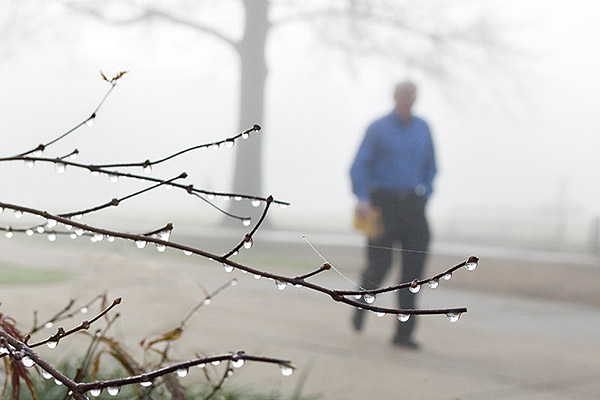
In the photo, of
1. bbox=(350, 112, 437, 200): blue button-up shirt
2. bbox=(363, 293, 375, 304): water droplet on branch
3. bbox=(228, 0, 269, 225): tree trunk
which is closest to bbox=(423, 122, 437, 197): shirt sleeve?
bbox=(350, 112, 437, 200): blue button-up shirt

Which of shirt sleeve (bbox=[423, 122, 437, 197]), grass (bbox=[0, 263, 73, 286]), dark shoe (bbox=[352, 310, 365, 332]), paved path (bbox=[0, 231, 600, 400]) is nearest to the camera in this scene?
paved path (bbox=[0, 231, 600, 400])

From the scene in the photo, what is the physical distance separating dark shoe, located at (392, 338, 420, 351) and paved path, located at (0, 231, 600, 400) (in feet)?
0.11

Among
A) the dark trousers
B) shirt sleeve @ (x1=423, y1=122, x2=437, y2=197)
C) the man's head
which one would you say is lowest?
the dark trousers

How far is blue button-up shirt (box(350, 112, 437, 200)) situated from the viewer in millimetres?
2711

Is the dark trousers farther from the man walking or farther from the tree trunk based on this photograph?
the tree trunk

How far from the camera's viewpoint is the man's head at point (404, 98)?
9.25 ft

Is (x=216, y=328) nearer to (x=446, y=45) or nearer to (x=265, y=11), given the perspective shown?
(x=265, y=11)

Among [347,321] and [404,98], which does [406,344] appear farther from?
[404,98]

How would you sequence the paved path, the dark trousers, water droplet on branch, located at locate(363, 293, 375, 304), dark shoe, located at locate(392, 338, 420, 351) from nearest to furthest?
water droplet on branch, located at locate(363, 293, 375, 304) → the paved path → the dark trousers → dark shoe, located at locate(392, 338, 420, 351)

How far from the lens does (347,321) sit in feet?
11.7

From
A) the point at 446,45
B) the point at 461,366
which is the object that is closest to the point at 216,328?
the point at 461,366

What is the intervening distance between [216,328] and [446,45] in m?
1.44

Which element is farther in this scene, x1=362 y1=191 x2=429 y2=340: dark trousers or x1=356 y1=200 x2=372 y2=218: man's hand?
x1=362 y1=191 x2=429 y2=340: dark trousers

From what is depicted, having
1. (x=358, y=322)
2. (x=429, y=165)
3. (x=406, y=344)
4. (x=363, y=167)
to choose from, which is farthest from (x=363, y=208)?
(x=358, y=322)
